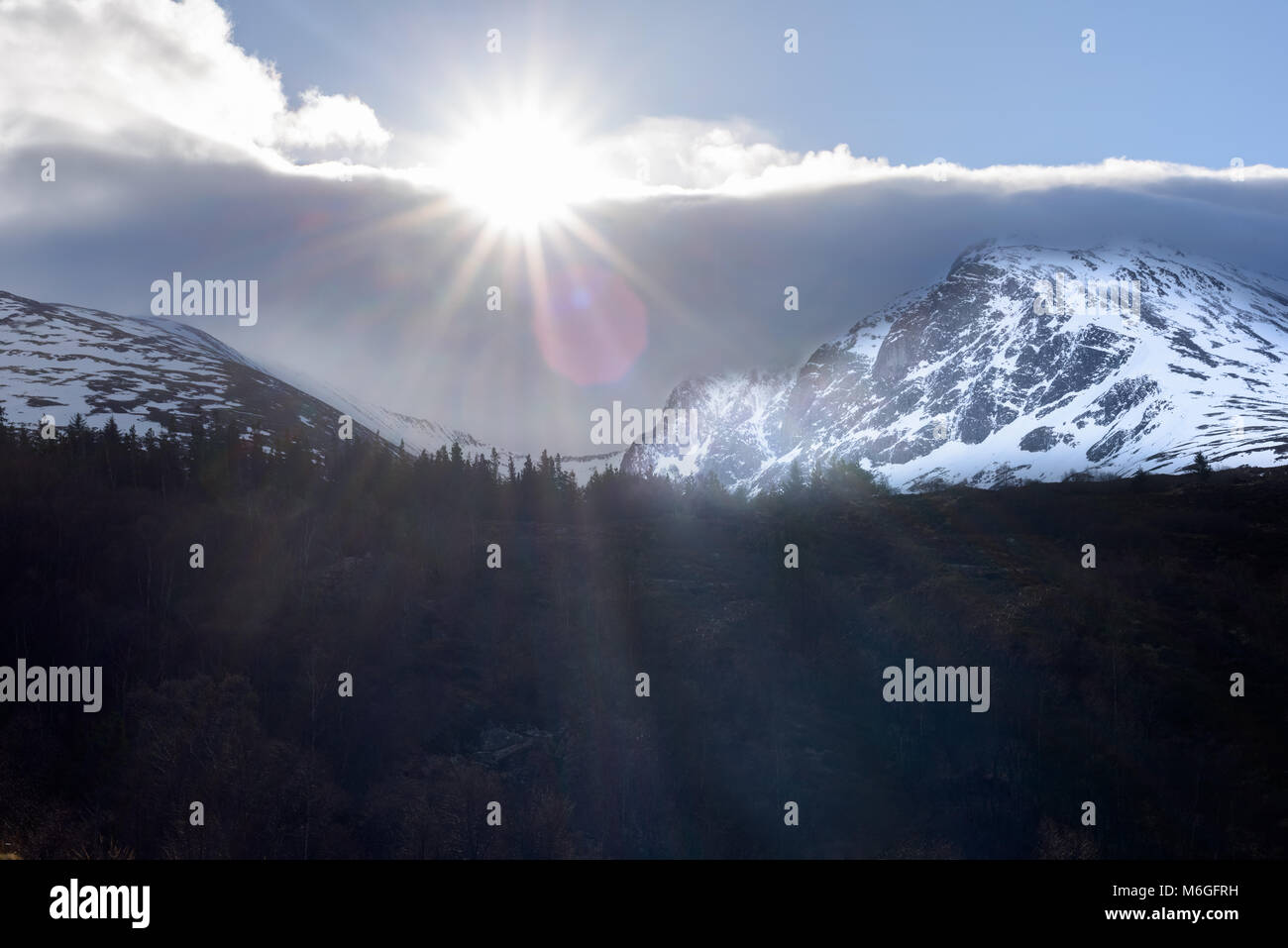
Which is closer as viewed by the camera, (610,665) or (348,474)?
(610,665)

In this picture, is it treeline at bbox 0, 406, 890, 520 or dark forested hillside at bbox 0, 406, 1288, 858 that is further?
treeline at bbox 0, 406, 890, 520

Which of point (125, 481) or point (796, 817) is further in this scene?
point (125, 481)

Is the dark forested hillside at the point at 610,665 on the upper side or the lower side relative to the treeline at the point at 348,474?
lower

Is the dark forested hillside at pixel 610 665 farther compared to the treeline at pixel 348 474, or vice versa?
the treeline at pixel 348 474

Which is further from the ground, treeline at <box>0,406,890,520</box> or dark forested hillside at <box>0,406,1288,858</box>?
treeline at <box>0,406,890,520</box>

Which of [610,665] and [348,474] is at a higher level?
[348,474]
